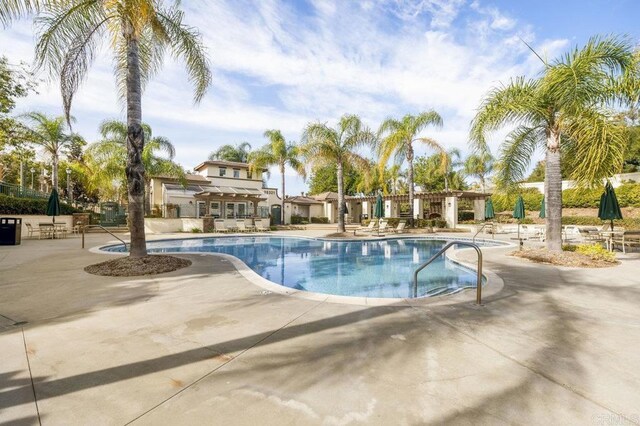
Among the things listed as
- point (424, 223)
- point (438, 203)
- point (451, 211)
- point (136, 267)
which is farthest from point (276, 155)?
point (136, 267)

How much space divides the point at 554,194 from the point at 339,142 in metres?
12.7

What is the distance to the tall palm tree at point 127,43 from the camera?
7359 millimetres

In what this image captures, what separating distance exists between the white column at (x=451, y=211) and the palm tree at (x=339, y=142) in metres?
12.2

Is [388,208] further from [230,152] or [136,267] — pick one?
[136,267]

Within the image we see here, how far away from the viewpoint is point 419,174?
1767 inches

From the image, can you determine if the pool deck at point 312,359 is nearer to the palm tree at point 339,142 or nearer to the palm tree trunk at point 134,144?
the palm tree trunk at point 134,144

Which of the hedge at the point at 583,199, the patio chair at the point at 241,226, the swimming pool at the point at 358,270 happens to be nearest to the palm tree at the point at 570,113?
the swimming pool at the point at 358,270

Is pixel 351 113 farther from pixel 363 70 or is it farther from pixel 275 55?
pixel 275 55

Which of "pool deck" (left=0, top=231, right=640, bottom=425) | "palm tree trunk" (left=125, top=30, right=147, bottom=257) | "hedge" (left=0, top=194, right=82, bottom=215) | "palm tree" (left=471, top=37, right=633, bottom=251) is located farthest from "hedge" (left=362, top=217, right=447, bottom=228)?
"hedge" (left=0, top=194, right=82, bottom=215)

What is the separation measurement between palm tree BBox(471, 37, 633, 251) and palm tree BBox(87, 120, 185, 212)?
76.0 feet

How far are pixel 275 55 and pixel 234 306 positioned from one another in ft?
39.7

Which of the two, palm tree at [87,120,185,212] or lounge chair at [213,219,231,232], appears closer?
palm tree at [87,120,185,212]

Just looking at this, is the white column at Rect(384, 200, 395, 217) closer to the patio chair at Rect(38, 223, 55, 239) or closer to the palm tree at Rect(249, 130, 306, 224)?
the palm tree at Rect(249, 130, 306, 224)

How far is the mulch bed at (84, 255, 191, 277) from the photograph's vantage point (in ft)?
24.0
